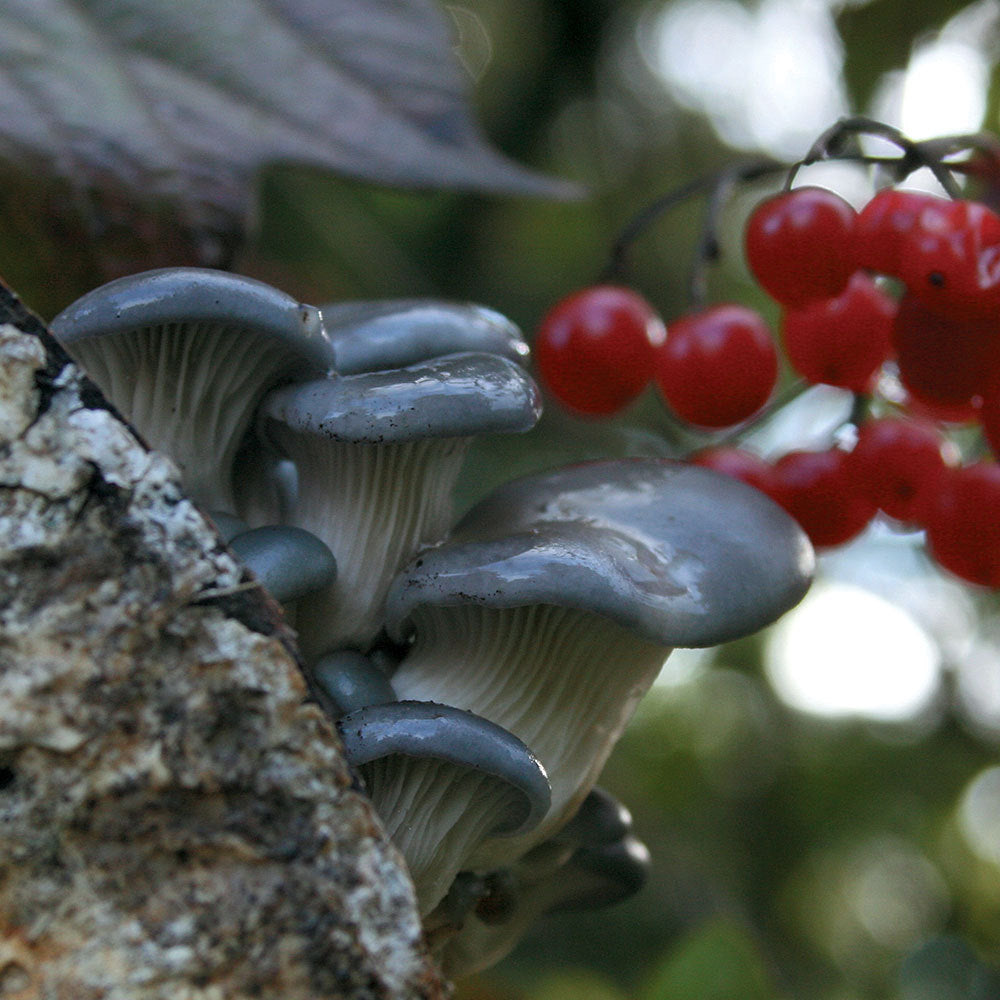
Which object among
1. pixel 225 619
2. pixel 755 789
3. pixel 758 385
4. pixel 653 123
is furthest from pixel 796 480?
pixel 755 789

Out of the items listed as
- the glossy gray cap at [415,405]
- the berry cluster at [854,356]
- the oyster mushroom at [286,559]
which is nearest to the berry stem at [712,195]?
the berry cluster at [854,356]

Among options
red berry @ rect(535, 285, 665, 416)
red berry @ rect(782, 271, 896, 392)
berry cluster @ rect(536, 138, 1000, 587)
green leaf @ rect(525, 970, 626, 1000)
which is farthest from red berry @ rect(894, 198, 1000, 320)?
green leaf @ rect(525, 970, 626, 1000)

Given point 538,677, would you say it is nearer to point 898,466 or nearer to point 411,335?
point 411,335

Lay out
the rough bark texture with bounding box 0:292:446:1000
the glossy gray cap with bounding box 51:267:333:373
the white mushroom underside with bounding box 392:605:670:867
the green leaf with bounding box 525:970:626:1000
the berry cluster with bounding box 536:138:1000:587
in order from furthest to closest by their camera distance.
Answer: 1. the green leaf with bounding box 525:970:626:1000
2. the berry cluster with bounding box 536:138:1000:587
3. the white mushroom underside with bounding box 392:605:670:867
4. the glossy gray cap with bounding box 51:267:333:373
5. the rough bark texture with bounding box 0:292:446:1000

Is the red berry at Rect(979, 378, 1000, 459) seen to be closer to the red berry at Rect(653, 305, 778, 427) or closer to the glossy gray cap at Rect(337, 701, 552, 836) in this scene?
the red berry at Rect(653, 305, 778, 427)

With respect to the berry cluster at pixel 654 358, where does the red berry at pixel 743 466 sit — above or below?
below

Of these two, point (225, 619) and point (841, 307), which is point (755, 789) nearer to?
point (841, 307)

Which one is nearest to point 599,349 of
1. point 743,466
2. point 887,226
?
point 743,466

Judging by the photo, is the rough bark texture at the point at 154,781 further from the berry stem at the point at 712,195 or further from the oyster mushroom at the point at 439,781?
the berry stem at the point at 712,195
